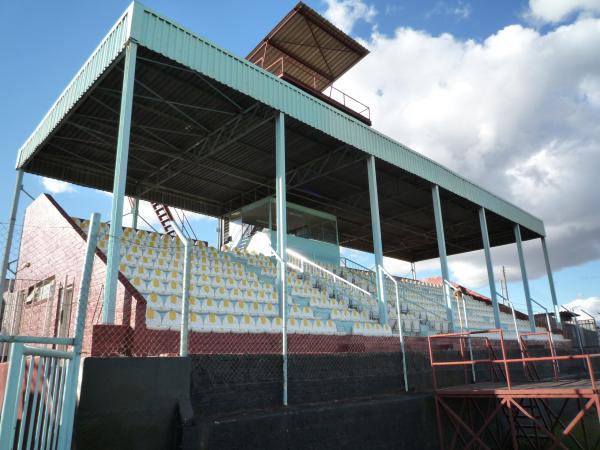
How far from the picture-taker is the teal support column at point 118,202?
24.1ft

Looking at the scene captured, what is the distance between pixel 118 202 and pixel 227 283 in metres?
3.82

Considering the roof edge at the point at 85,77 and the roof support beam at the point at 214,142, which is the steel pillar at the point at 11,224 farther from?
the roof support beam at the point at 214,142

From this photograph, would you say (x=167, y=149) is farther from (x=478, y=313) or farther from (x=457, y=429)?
(x=478, y=313)

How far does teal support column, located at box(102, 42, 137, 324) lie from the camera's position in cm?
734

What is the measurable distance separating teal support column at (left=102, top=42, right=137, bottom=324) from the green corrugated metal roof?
2.33 feet

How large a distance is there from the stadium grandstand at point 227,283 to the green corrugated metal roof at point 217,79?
6 cm

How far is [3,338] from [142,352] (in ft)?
10.6

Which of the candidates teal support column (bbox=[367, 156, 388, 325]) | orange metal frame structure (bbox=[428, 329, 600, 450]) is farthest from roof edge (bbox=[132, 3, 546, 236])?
orange metal frame structure (bbox=[428, 329, 600, 450])

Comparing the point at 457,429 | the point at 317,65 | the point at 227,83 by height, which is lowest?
the point at 457,429

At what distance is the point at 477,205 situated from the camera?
21.5 m

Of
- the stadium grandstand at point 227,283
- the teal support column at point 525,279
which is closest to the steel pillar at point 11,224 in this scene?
the stadium grandstand at point 227,283

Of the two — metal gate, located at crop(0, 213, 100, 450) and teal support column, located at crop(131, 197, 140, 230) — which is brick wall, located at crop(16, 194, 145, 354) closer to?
metal gate, located at crop(0, 213, 100, 450)

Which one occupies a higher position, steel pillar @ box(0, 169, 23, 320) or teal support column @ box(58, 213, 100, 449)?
steel pillar @ box(0, 169, 23, 320)

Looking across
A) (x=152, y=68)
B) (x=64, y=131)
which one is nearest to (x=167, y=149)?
(x=64, y=131)
